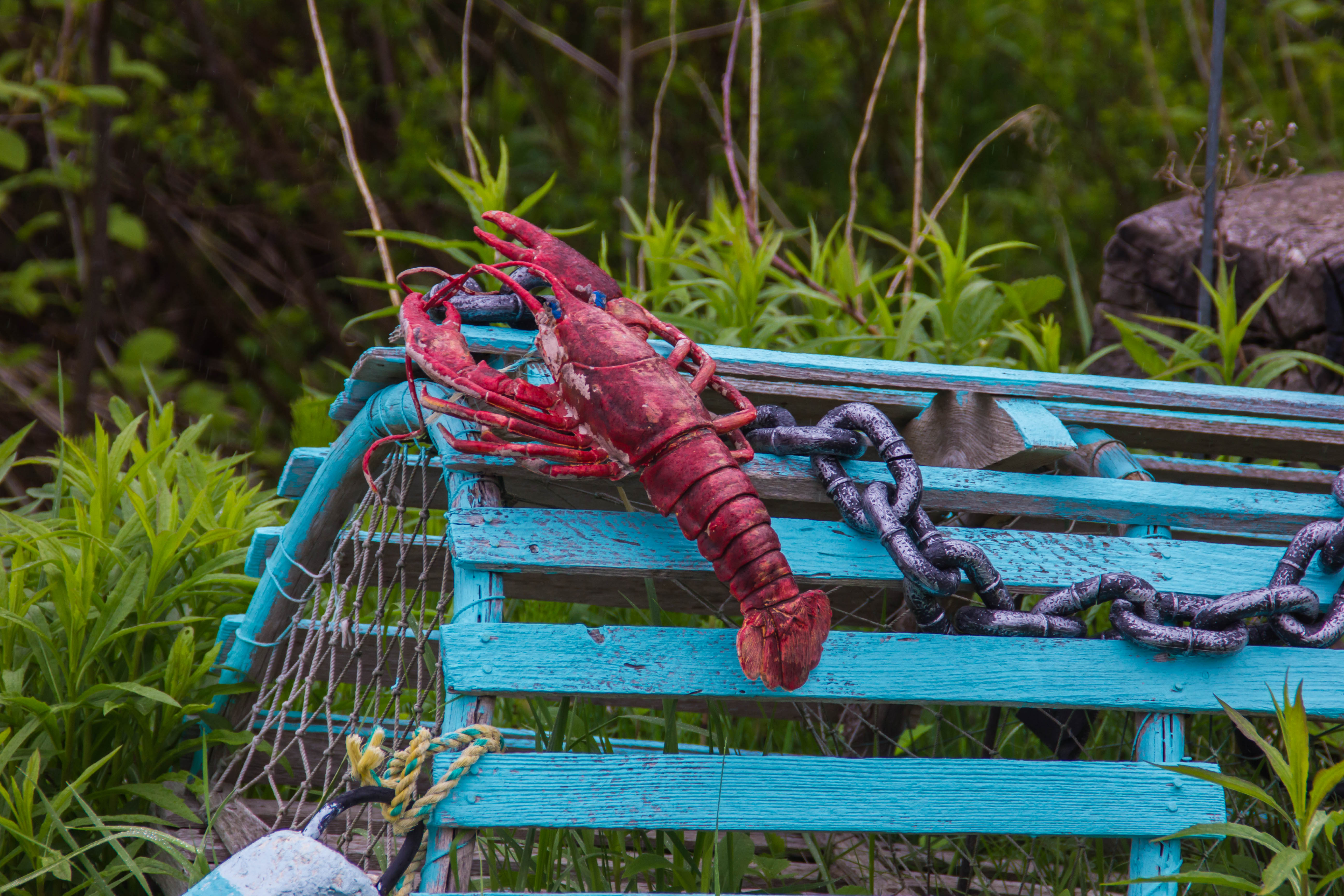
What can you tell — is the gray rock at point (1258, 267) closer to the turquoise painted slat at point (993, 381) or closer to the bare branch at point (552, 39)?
the turquoise painted slat at point (993, 381)

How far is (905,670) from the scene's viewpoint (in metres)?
1.62

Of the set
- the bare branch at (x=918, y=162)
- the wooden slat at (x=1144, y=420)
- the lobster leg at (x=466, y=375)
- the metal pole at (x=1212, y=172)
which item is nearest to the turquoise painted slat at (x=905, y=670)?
the lobster leg at (x=466, y=375)

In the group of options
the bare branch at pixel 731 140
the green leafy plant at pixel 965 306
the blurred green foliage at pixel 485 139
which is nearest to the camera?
the green leafy plant at pixel 965 306

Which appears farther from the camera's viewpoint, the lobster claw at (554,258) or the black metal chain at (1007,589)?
the lobster claw at (554,258)

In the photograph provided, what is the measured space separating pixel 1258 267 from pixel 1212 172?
0.44 metres

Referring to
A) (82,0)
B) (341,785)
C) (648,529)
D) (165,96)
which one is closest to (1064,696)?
(648,529)

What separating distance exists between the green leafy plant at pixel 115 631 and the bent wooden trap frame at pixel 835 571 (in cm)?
19

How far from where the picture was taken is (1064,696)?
1650 mm

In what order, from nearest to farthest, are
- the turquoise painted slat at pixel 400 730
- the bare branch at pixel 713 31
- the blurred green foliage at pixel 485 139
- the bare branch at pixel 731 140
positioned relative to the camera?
the turquoise painted slat at pixel 400 730 < the bare branch at pixel 731 140 < the bare branch at pixel 713 31 < the blurred green foliage at pixel 485 139

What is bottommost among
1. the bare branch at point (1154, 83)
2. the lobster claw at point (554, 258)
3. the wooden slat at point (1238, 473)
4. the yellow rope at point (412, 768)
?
the yellow rope at point (412, 768)

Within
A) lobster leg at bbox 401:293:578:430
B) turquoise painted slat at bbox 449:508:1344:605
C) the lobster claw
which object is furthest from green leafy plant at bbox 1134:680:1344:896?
the lobster claw

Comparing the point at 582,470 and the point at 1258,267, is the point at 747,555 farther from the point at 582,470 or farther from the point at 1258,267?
the point at 1258,267

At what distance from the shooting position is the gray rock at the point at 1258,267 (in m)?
3.29

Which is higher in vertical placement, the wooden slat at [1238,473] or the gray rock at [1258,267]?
the gray rock at [1258,267]
